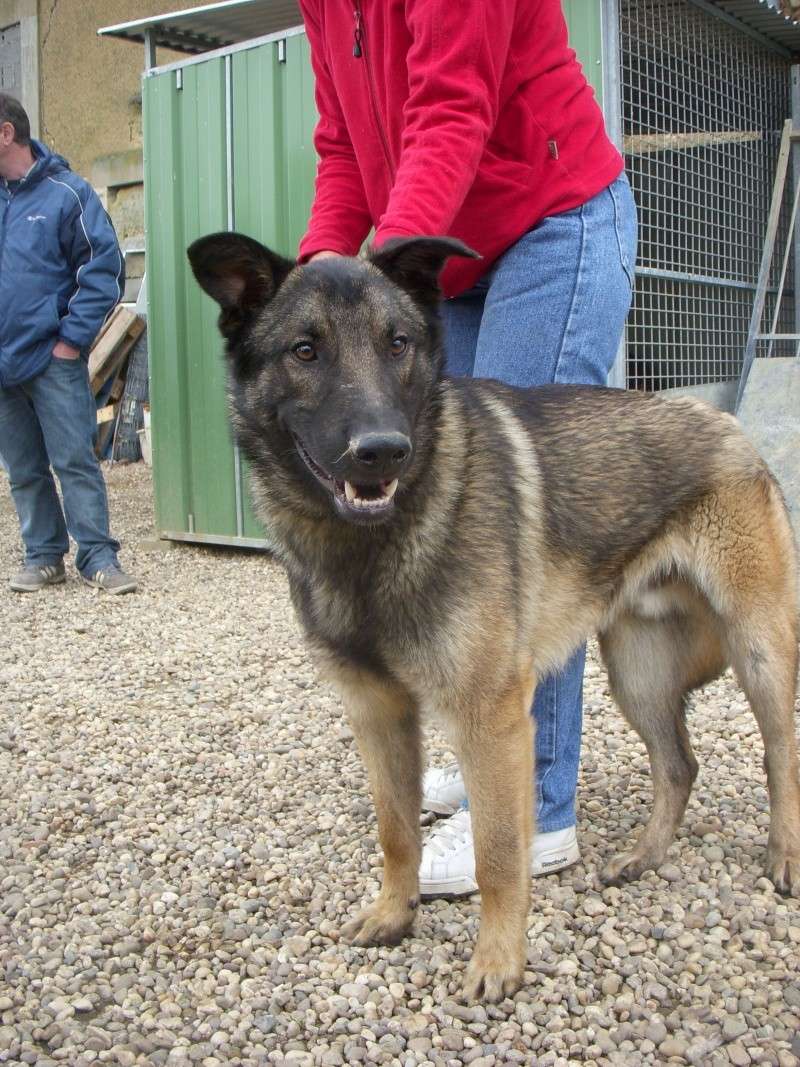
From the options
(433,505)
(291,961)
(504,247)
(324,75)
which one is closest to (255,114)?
(324,75)

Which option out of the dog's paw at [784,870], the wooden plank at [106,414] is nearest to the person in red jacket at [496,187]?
the dog's paw at [784,870]

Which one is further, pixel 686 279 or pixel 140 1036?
pixel 686 279

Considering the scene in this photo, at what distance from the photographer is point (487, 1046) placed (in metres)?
2.12

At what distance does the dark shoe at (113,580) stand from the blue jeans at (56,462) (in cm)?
5

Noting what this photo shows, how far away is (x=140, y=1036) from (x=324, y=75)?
7.86 feet

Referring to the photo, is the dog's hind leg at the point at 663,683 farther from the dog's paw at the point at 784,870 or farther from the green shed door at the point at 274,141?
the green shed door at the point at 274,141

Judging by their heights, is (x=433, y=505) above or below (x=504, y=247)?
below

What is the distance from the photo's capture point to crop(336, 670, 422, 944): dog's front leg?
99.8 inches

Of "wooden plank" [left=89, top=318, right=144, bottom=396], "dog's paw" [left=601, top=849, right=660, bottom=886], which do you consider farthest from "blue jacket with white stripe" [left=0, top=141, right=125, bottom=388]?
"dog's paw" [left=601, top=849, right=660, bottom=886]

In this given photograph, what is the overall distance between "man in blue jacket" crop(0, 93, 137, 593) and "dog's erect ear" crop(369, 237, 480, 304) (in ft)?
14.1

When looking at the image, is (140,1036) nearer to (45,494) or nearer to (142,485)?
(45,494)

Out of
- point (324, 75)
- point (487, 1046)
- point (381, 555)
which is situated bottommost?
point (487, 1046)

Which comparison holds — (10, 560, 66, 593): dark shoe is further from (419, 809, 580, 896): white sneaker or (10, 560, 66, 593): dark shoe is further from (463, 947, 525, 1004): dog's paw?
(463, 947, 525, 1004): dog's paw

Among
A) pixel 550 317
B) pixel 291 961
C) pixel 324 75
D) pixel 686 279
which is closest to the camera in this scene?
pixel 291 961
